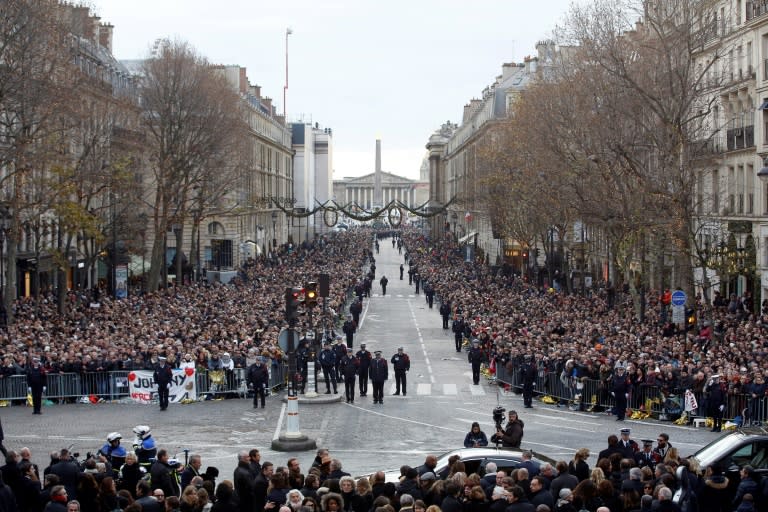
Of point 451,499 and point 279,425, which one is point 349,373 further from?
point 451,499

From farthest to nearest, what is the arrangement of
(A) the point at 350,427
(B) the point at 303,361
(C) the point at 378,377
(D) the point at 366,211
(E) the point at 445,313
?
(D) the point at 366,211 → (E) the point at 445,313 → (B) the point at 303,361 → (C) the point at 378,377 → (A) the point at 350,427

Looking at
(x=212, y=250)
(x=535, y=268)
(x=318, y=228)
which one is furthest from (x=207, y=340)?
(x=318, y=228)

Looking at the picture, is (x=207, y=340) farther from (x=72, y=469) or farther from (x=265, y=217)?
(x=265, y=217)

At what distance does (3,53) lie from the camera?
134 ft

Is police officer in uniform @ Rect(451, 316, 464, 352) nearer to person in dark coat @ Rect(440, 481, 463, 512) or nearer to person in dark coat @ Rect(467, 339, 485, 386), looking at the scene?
person in dark coat @ Rect(467, 339, 485, 386)

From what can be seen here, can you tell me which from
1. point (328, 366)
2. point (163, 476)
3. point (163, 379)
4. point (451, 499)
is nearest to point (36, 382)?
point (163, 379)

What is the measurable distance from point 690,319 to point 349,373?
15732 mm

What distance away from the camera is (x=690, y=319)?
42844mm

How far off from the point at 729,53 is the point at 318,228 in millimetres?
126832

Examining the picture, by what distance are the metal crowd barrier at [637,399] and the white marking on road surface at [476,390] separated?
3.10 ft

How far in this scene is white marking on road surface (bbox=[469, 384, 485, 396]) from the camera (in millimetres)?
34781

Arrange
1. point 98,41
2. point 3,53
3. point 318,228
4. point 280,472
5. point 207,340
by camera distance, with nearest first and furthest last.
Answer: point 280,472, point 207,340, point 3,53, point 98,41, point 318,228

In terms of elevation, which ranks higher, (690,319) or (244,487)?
(690,319)

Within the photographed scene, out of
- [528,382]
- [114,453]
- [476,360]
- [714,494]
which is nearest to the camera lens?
[714,494]
